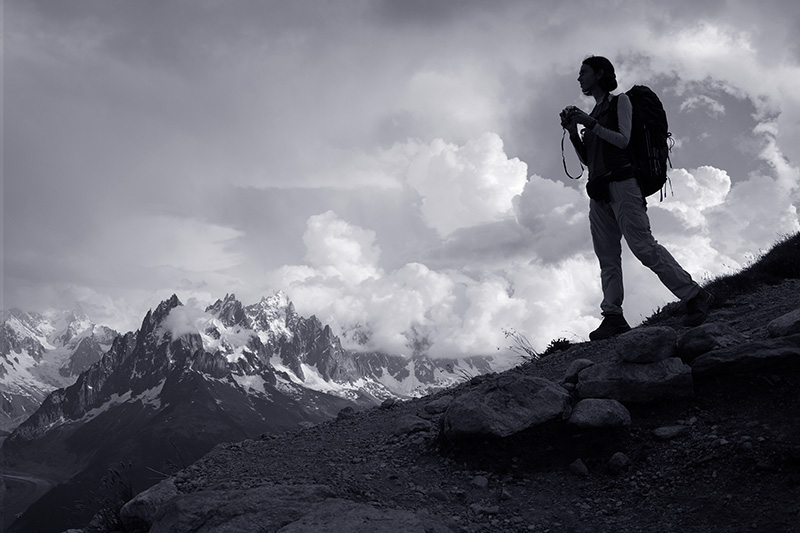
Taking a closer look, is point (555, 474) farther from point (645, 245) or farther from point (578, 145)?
point (578, 145)

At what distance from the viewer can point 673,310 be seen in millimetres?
11555

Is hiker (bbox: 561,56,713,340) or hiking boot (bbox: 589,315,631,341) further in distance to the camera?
hiking boot (bbox: 589,315,631,341)

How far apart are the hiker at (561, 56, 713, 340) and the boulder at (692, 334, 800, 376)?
1.92 meters

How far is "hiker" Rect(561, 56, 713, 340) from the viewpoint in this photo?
877 centimetres

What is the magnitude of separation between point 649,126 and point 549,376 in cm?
428

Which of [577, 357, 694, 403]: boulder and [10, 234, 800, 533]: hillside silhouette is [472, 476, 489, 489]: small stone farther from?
[577, 357, 694, 403]: boulder

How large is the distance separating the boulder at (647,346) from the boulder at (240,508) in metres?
4.22

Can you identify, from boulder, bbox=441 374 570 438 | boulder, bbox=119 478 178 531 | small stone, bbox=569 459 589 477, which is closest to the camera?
small stone, bbox=569 459 589 477

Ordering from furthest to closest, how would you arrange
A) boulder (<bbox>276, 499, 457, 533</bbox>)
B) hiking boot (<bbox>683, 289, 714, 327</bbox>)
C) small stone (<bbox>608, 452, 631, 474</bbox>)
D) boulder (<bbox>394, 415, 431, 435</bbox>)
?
hiking boot (<bbox>683, 289, 714, 327</bbox>)
boulder (<bbox>394, 415, 431, 435</bbox>)
small stone (<bbox>608, 452, 631, 474</bbox>)
boulder (<bbox>276, 499, 457, 533</bbox>)

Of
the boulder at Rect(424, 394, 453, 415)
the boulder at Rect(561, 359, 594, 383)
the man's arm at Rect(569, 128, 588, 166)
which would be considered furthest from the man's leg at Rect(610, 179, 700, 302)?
the boulder at Rect(424, 394, 453, 415)

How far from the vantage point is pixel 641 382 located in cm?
716

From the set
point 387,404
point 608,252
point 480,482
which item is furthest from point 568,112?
point 387,404

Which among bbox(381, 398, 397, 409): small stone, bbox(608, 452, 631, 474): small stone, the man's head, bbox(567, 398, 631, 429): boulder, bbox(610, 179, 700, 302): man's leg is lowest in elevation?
bbox(608, 452, 631, 474): small stone

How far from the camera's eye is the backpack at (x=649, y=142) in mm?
8828
